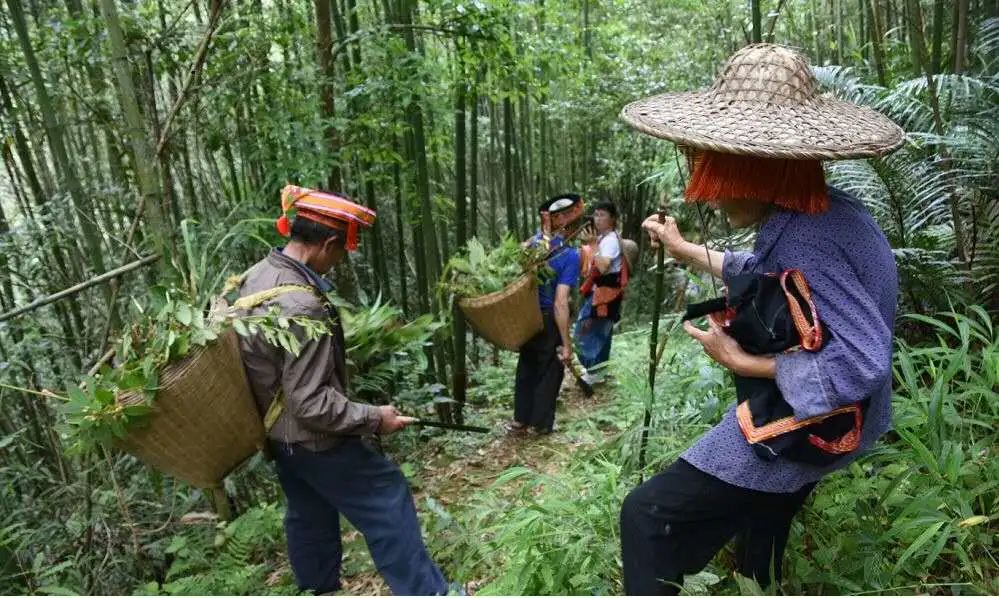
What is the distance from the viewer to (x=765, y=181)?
5.35 feet

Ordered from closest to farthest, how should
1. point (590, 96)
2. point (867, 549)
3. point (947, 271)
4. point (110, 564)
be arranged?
point (867, 549)
point (947, 271)
point (110, 564)
point (590, 96)

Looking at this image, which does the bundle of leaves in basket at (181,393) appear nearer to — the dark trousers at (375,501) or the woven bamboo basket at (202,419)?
the woven bamboo basket at (202,419)

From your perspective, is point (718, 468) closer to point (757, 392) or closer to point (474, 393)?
point (757, 392)

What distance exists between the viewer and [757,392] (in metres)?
1.66

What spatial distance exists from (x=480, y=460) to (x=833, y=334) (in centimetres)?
340

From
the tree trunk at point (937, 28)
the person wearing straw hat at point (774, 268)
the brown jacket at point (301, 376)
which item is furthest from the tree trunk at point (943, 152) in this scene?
the brown jacket at point (301, 376)

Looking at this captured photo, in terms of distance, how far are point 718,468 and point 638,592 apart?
43cm

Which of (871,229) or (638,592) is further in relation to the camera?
(638,592)

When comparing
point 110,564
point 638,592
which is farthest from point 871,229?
point 110,564

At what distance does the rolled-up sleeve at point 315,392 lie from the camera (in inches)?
94.9

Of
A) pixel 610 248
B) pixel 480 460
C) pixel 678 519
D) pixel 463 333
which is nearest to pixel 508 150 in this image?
pixel 610 248

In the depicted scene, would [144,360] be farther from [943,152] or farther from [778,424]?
[943,152]

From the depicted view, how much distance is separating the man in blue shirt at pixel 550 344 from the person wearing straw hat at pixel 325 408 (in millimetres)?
2110

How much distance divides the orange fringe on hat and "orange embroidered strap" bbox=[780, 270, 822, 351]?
0.57ft
